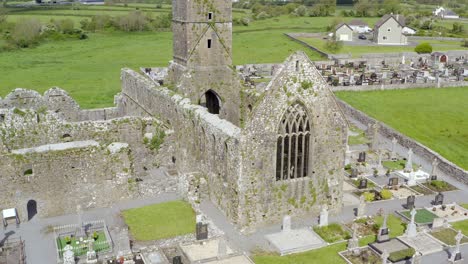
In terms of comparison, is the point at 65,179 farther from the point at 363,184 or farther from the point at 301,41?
the point at 301,41

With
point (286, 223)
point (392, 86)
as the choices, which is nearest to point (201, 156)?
point (286, 223)

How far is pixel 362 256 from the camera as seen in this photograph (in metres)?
23.3

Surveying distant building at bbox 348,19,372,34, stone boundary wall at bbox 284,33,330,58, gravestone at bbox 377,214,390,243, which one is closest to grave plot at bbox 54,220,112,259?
gravestone at bbox 377,214,390,243

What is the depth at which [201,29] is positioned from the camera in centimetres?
3438

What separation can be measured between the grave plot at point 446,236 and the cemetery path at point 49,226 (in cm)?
1409

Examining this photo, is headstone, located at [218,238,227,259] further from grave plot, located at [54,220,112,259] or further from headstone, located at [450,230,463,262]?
headstone, located at [450,230,463,262]

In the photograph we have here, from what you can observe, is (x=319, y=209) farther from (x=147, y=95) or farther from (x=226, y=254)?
(x=147, y=95)

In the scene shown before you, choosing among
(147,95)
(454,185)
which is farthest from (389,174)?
(147,95)

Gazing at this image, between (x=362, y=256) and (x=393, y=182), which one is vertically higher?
(x=393, y=182)

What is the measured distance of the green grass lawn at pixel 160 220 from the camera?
2478 cm

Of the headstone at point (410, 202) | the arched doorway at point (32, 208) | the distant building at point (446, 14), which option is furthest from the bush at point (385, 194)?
the distant building at point (446, 14)

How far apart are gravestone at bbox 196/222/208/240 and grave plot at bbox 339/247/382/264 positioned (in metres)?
6.52

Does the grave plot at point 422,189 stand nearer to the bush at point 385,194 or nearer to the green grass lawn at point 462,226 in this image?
the bush at point 385,194

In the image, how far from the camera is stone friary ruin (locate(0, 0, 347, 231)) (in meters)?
24.8
